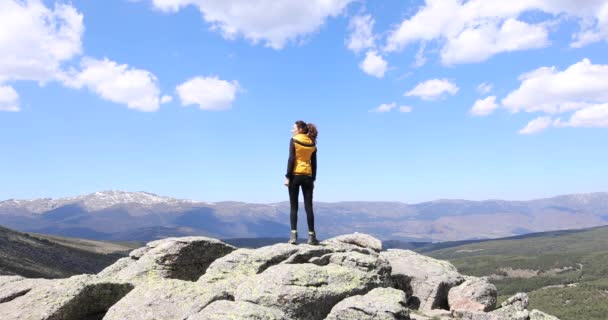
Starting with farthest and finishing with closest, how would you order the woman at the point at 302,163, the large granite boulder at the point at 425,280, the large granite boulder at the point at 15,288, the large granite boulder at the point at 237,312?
1. the large granite boulder at the point at 425,280
2. the woman at the point at 302,163
3. the large granite boulder at the point at 15,288
4. the large granite boulder at the point at 237,312

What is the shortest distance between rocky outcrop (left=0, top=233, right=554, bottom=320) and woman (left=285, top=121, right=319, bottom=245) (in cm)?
278

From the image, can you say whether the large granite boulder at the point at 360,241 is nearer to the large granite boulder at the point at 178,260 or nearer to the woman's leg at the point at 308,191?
the woman's leg at the point at 308,191

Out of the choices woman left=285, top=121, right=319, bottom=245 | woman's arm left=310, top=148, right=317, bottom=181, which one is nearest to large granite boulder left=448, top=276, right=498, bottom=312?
woman left=285, top=121, right=319, bottom=245

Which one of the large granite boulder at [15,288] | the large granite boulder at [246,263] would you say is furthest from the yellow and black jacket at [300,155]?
the large granite boulder at [15,288]

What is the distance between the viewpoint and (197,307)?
55.0 feet

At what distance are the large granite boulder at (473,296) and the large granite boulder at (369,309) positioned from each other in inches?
376

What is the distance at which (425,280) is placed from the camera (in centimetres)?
2745

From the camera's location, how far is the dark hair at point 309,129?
24625 millimetres

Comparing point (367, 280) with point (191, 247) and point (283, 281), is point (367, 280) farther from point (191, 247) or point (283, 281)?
point (191, 247)

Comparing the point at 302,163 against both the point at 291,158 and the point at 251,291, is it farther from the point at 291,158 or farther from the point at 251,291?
the point at 251,291

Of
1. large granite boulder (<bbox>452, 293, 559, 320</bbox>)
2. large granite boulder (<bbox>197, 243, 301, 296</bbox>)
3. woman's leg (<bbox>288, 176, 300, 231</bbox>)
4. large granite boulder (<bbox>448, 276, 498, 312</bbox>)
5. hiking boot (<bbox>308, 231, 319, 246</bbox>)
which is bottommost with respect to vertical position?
large granite boulder (<bbox>452, 293, 559, 320</bbox>)

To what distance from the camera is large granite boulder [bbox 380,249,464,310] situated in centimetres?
2642

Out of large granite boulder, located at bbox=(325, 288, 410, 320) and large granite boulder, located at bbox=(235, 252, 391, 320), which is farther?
large granite boulder, located at bbox=(235, 252, 391, 320)

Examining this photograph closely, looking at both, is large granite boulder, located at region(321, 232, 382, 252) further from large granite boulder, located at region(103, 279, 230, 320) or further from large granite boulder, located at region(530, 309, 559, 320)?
large granite boulder, located at region(103, 279, 230, 320)
